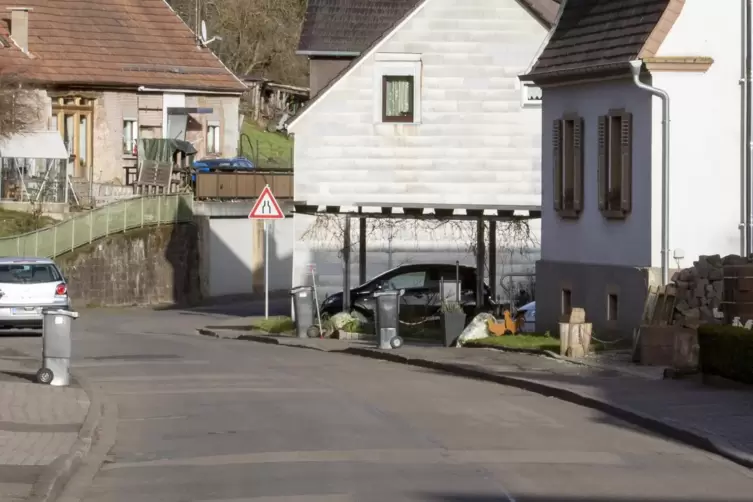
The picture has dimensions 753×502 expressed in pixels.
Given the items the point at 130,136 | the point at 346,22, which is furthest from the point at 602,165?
the point at 130,136

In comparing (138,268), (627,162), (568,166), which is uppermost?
(568,166)

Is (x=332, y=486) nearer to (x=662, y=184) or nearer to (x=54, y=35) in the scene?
(x=662, y=184)

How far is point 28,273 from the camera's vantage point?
1259 inches

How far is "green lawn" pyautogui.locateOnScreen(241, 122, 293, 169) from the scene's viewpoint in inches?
2576

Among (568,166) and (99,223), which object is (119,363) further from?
(99,223)

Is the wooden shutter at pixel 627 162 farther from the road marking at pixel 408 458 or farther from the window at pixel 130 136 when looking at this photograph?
the window at pixel 130 136

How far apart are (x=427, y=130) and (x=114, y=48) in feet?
74.8

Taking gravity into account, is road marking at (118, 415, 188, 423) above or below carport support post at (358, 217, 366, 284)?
below

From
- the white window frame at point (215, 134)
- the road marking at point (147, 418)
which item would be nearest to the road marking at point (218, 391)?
the road marking at point (147, 418)

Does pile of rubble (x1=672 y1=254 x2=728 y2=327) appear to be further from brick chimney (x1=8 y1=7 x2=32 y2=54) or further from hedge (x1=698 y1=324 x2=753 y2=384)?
brick chimney (x1=8 y1=7 x2=32 y2=54)

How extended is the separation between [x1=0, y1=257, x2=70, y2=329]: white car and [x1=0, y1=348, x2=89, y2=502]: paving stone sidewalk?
9464mm

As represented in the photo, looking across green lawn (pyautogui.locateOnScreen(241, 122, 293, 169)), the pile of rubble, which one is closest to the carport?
the pile of rubble

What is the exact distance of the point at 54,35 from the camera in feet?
185

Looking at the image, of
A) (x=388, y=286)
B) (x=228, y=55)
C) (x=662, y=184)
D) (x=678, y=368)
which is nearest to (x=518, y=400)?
(x=678, y=368)
